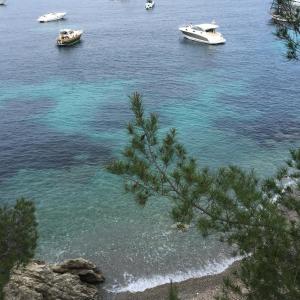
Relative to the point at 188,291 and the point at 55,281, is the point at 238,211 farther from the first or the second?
the point at 55,281

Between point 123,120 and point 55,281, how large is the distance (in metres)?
28.3

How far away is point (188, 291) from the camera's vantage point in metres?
25.6

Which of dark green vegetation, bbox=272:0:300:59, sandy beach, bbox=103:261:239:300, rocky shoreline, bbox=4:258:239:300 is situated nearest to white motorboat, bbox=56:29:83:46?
rocky shoreline, bbox=4:258:239:300

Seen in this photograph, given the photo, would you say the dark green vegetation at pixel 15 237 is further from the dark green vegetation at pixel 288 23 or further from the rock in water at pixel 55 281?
the dark green vegetation at pixel 288 23

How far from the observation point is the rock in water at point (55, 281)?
21.6 metres

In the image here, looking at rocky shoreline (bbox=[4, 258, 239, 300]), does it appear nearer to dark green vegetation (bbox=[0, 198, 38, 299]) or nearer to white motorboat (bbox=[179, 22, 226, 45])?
dark green vegetation (bbox=[0, 198, 38, 299])

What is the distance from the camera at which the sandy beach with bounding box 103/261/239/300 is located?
25.2 metres

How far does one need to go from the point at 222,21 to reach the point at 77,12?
146 feet

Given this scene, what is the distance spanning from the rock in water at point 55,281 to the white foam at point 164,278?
5.42ft

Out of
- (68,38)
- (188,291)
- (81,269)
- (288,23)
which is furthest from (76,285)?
(68,38)

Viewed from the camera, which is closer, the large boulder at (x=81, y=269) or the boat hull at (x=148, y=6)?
the large boulder at (x=81, y=269)

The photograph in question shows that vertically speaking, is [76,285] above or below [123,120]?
above

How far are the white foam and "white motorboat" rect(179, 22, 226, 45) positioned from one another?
6041cm

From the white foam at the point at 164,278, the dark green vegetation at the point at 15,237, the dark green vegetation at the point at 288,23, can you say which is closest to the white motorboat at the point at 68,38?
the white foam at the point at 164,278
